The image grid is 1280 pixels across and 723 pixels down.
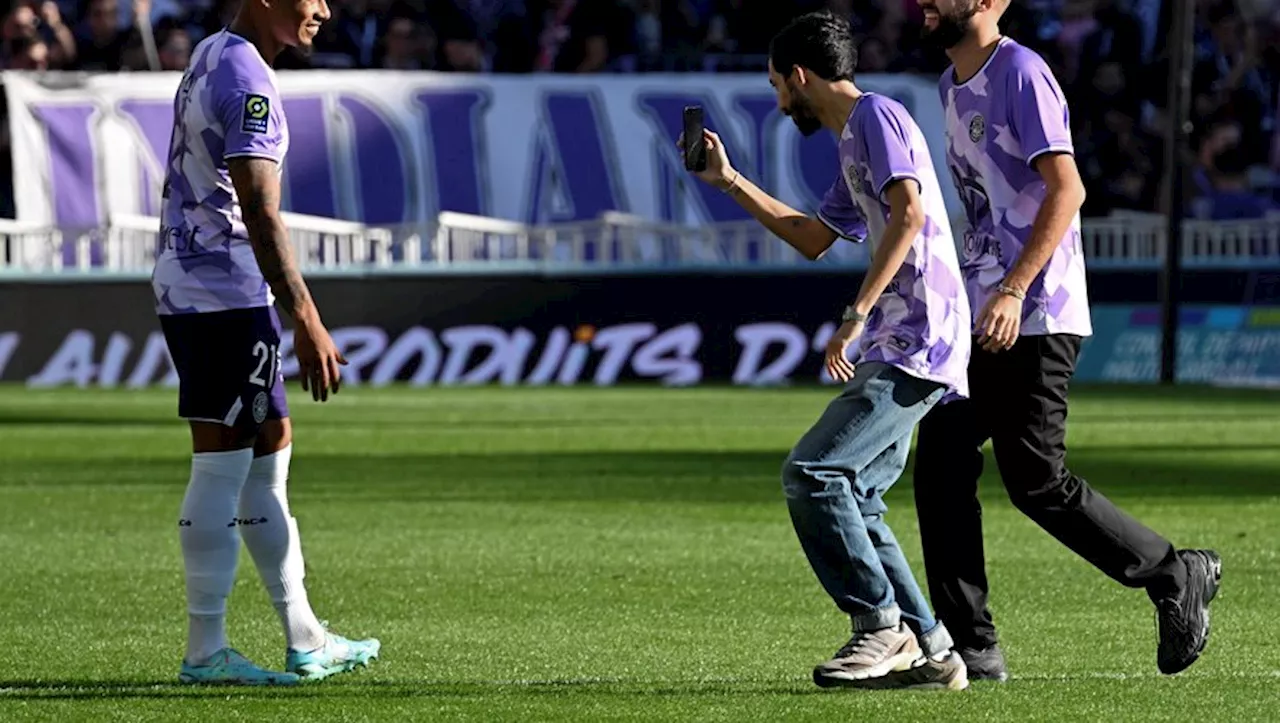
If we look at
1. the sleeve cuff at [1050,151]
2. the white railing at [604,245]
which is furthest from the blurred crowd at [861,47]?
the sleeve cuff at [1050,151]

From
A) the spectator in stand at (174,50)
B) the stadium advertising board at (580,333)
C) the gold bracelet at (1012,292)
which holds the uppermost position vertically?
the gold bracelet at (1012,292)

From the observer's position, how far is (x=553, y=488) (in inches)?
618

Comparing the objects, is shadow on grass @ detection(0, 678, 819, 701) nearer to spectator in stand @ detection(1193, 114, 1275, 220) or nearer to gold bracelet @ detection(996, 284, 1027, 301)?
gold bracelet @ detection(996, 284, 1027, 301)

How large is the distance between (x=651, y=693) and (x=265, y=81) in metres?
2.01

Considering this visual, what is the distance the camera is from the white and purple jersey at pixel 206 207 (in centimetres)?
768

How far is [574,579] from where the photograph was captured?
11.1 metres

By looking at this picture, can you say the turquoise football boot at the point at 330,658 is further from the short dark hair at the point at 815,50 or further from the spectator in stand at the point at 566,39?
the spectator in stand at the point at 566,39

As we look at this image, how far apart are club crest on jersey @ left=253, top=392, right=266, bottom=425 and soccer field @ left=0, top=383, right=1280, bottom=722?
77 cm

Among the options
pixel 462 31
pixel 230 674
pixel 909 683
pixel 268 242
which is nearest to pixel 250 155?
pixel 268 242

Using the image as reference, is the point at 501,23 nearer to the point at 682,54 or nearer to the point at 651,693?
the point at 682,54

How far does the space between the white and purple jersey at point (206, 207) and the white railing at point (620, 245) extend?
19540 millimetres

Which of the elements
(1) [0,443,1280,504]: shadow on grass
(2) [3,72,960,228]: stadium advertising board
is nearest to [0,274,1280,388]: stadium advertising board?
(2) [3,72,960,228]: stadium advertising board

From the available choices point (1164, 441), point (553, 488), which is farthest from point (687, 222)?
point (553, 488)

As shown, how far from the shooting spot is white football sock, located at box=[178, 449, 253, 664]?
25.8 feet
